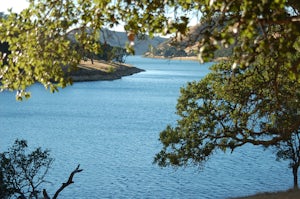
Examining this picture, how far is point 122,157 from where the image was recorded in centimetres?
5181

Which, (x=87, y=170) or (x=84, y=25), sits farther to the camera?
(x=87, y=170)

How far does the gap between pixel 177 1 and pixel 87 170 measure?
3519cm

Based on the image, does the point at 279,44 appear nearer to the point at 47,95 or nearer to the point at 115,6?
the point at 115,6

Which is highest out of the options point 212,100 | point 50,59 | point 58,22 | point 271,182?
point 58,22

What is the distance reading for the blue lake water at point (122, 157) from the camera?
4197 centimetres

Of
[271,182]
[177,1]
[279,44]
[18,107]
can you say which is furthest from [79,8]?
[18,107]

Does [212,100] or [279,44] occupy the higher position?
[279,44]

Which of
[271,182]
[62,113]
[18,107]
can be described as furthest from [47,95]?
[271,182]

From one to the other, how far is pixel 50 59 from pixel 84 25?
3.92ft

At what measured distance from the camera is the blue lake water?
42.0 m

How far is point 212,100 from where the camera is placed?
3247 cm

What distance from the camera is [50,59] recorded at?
13.9 m

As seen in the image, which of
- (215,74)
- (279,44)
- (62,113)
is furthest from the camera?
(62,113)

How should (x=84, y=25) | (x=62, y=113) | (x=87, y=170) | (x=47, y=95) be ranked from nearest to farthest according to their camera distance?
1. (x=84, y=25)
2. (x=87, y=170)
3. (x=62, y=113)
4. (x=47, y=95)
